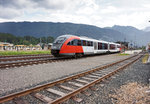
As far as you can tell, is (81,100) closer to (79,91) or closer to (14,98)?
(79,91)

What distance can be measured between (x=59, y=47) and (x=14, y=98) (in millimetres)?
9213

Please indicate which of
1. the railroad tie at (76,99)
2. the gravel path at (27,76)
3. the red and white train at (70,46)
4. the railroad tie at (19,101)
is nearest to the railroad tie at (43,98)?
the railroad tie at (19,101)

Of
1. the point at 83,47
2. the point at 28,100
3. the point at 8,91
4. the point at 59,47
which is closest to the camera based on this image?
the point at 28,100

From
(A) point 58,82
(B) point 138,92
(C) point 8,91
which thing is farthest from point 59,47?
(B) point 138,92

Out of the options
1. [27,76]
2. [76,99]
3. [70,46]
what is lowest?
[76,99]

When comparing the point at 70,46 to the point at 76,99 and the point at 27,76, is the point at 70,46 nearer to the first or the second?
the point at 27,76

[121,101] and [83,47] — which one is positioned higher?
[83,47]

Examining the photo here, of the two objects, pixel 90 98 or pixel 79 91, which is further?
pixel 79 91

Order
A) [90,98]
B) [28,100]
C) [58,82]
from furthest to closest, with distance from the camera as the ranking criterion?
[58,82]
[90,98]
[28,100]

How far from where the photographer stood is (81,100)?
3.79 metres

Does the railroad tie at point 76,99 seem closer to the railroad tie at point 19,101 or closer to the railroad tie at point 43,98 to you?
the railroad tie at point 43,98

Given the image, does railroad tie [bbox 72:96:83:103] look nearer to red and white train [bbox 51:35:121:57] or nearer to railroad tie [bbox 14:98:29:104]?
railroad tie [bbox 14:98:29:104]

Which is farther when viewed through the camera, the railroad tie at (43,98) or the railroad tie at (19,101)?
the railroad tie at (43,98)

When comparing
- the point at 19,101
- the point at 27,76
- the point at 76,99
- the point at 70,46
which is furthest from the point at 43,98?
the point at 70,46
